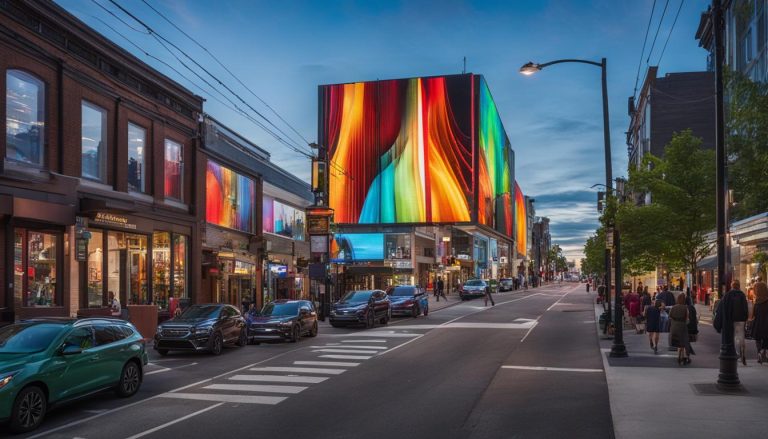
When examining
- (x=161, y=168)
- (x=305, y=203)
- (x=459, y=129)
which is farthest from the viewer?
(x=459, y=129)

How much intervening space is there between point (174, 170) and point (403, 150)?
180 feet

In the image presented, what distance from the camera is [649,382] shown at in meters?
13.6

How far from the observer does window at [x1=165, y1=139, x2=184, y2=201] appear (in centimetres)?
3106

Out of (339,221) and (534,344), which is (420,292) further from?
(339,221)

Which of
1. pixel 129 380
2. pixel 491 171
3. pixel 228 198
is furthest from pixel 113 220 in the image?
pixel 491 171

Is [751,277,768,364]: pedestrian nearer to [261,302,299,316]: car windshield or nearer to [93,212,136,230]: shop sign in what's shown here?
[261,302,299,316]: car windshield

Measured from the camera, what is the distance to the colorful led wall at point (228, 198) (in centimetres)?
3491

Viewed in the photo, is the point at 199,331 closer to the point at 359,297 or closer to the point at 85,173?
the point at 85,173

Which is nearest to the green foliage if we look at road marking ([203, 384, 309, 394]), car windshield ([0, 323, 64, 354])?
road marking ([203, 384, 309, 394])

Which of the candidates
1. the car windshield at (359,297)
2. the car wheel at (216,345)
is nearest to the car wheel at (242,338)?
the car wheel at (216,345)

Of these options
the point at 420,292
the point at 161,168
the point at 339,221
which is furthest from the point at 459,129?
the point at 161,168

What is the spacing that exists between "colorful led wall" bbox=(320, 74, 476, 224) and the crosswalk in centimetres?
6236

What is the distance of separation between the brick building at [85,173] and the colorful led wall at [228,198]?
7.44 ft

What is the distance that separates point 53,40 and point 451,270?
2873 inches
